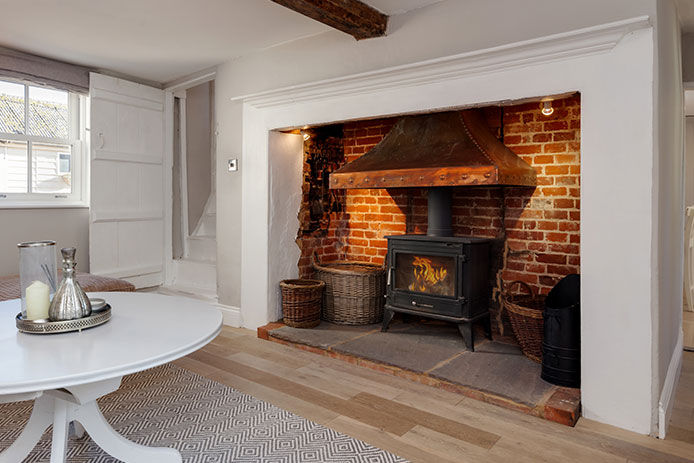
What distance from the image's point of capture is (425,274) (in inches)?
130

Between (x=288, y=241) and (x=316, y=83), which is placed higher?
(x=316, y=83)

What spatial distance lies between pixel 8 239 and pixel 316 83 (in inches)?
112

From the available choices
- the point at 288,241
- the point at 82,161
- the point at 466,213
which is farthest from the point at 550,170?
the point at 82,161

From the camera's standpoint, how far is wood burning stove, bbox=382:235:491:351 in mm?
3082

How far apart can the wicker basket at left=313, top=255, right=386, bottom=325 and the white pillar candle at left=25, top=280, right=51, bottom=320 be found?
228cm

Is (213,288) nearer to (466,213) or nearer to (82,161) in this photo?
(82,161)

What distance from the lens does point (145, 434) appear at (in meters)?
2.16

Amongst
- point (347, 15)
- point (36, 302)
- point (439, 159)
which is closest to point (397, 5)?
point (347, 15)

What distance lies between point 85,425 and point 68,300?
467 millimetres

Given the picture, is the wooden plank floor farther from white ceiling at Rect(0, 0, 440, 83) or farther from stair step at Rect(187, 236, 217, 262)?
white ceiling at Rect(0, 0, 440, 83)

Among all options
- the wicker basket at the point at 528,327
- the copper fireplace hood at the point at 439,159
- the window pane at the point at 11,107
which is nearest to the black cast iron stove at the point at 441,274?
the wicker basket at the point at 528,327

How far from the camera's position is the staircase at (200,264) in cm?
465

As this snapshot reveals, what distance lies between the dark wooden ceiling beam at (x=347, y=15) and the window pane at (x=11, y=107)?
282 centimetres

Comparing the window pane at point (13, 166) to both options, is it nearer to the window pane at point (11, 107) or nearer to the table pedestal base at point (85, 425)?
the window pane at point (11, 107)
